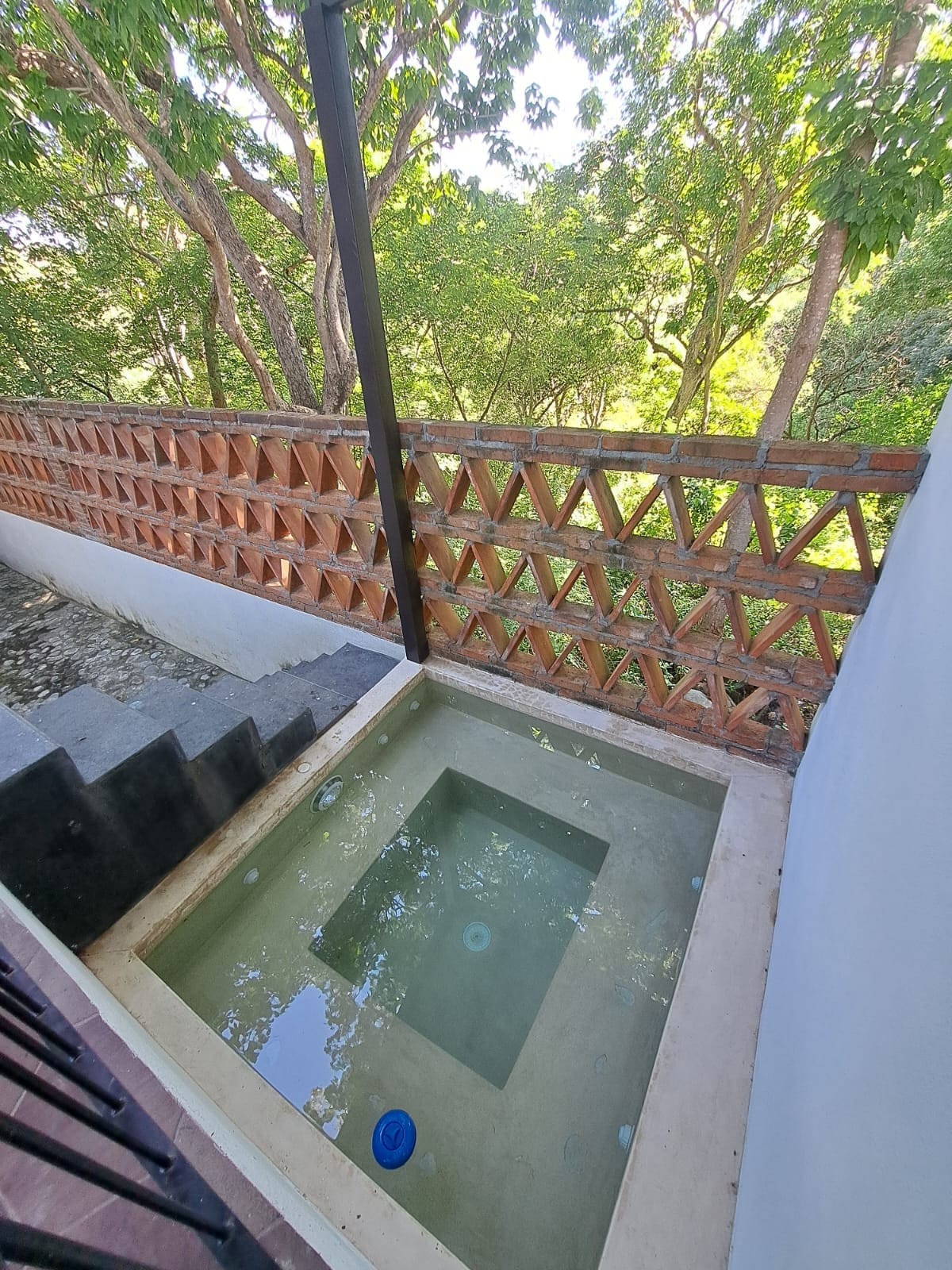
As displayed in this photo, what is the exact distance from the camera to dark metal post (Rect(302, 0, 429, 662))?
1.48m

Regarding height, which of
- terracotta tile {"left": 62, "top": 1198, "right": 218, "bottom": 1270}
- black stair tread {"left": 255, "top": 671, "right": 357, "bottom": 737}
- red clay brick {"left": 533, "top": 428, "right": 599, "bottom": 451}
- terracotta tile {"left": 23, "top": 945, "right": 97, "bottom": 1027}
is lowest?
terracotta tile {"left": 62, "top": 1198, "right": 218, "bottom": 1270}

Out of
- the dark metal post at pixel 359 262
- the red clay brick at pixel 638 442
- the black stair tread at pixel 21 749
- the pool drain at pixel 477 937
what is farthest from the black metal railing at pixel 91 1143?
the red clay brick at pixel 638 442

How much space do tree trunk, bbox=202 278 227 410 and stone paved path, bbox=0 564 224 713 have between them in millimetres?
2876

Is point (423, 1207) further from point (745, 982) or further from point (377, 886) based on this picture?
point (745, 982)

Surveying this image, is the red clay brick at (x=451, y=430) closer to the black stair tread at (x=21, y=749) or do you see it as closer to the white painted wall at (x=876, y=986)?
the white painted wall at (x=876, y=986)

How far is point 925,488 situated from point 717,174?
498 centimetres

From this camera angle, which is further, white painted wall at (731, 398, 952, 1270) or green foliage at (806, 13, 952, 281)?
green foliage at (806, 13, 952, 281)

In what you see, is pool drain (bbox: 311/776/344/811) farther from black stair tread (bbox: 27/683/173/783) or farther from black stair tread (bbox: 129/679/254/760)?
black stair tread (bbox: 27/683/173/783)

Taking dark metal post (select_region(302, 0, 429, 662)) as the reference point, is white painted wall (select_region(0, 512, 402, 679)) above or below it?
below

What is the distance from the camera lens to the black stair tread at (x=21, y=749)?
132 centimetres

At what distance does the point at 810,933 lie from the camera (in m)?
1.05

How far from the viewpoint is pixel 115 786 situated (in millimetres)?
1516

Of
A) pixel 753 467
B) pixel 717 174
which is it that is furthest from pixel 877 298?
pixel 753 467

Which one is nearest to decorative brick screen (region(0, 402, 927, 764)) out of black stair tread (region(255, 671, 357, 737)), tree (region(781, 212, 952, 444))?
black stair tread (region(255, 671, 357, 737))
